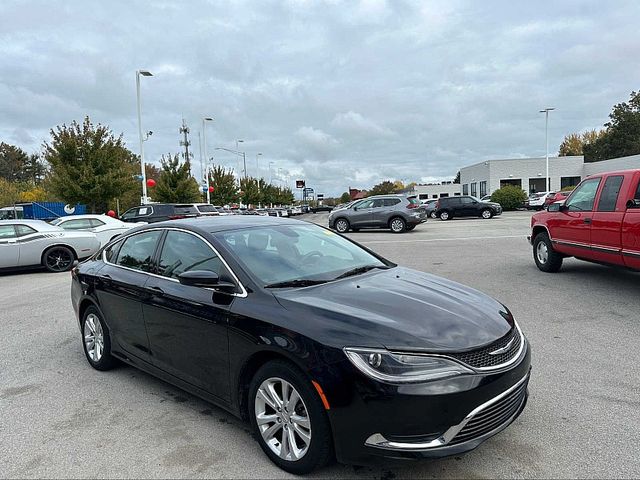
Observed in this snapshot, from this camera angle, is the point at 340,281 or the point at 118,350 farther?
the point at 118,350

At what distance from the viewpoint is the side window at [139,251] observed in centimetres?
441

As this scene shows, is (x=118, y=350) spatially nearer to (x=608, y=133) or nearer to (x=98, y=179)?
(x=98, y=179)

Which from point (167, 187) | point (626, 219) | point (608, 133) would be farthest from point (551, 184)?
point (626, 219)

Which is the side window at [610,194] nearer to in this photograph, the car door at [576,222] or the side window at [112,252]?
the car door at [576,222]

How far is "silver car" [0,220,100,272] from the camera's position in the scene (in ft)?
39.8

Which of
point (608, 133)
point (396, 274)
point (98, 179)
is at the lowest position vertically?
point (396, 274)

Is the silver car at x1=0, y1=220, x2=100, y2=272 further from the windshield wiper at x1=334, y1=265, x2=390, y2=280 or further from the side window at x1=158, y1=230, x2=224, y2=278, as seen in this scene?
the windshield wiper at x1=334, y1=265, x2=390, y2=280

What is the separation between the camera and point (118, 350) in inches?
181

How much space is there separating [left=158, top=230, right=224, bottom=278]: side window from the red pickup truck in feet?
20.1

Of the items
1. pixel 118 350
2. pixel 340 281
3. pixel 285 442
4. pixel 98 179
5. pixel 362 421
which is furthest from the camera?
pixel 98 179

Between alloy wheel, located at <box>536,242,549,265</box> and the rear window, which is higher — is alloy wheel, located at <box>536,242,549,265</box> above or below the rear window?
below

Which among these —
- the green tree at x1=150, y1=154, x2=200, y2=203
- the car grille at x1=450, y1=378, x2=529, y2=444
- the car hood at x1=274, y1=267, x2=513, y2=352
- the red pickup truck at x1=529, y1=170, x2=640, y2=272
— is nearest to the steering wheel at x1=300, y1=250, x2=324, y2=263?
the car hood at x1=274, y1=267, x2=513, y2=352

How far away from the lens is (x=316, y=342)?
9.21 feet

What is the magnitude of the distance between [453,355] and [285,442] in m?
1.18
